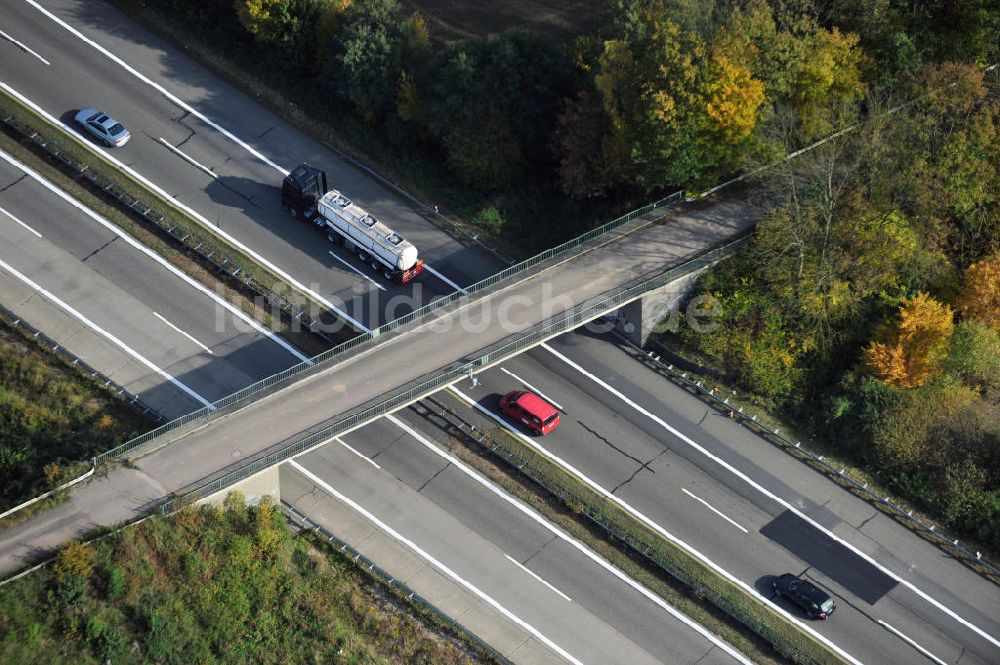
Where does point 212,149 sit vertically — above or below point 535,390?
above

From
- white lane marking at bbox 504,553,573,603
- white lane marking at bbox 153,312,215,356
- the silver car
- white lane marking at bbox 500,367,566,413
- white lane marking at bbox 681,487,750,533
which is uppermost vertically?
the silver car

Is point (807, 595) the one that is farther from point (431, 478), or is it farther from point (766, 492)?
point (431, 478)

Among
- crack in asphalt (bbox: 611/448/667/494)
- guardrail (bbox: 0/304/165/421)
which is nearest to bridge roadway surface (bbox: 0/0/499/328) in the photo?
guardrail (bbox: 0/304/165/421)

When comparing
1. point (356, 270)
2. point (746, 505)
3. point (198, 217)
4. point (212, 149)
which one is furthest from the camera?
point (212, 149)

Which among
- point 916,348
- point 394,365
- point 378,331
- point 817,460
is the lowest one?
point 817,460

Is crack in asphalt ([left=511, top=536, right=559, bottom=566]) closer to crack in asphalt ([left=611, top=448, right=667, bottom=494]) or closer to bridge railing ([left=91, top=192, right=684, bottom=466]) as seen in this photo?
crack in asphalt ([left=611, top=448, right=667, bottom=494])

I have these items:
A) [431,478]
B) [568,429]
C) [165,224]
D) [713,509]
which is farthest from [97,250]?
[713,509]

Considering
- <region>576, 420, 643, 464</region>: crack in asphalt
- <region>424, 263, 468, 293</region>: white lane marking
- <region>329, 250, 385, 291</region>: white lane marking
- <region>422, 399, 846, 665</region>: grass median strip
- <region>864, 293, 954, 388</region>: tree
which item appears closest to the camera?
<region>422, 399, 846, 665</region>: grass median strip

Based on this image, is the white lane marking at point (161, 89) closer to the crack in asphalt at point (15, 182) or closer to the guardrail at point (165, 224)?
the guardrail at point (165, 224)
